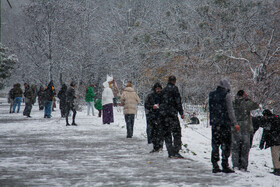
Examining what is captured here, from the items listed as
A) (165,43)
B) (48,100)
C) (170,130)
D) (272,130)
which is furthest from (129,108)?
(165,43)

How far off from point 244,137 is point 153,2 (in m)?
30.5

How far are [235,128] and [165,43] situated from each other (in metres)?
19.7

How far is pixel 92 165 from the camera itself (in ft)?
25.8

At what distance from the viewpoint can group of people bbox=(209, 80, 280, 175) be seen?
7.28 m

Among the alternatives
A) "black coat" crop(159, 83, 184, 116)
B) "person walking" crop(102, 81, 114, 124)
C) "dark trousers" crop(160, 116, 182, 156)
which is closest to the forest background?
"black coat" crop(159, 83, 184, 116)

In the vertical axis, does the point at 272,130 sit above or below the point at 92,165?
above

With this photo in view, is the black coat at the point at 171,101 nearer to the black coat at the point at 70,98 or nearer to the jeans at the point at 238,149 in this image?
the jeans at the point at 238,149

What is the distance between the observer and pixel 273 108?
18422 mm

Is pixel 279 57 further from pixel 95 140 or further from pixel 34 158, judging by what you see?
pixel 34 158

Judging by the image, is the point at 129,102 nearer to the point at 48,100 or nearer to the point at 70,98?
the point at 70,98

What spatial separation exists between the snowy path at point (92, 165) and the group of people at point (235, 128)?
0.56 metres

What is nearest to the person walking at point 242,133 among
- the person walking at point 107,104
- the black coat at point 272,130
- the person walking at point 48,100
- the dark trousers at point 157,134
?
the black coat at point 272,130

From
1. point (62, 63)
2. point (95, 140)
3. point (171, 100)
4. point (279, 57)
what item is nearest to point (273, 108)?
point (279, 57)

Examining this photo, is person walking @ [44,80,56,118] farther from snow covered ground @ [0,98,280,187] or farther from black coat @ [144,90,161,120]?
black coat @ [144,90,161,120]
